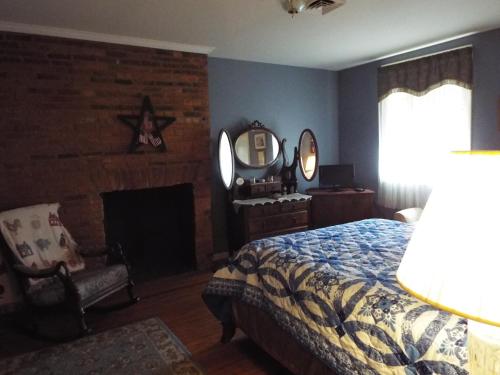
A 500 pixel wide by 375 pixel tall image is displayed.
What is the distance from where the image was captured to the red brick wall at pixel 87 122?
9.95ft

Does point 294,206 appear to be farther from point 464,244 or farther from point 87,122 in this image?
point 464,244

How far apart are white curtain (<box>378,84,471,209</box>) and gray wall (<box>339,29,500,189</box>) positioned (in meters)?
0.12

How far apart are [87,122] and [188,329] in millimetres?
2031

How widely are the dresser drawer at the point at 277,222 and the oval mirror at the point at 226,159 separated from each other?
515mm

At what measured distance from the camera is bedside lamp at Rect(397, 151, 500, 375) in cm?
69

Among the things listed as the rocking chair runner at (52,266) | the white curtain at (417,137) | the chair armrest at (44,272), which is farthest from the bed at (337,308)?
the white curtain at (417,137)

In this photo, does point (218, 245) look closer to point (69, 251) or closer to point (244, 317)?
point (69, 251)

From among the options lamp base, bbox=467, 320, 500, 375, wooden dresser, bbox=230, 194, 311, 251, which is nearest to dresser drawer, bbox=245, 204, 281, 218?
wooden dresser, bbox=230, 194, 311, 251

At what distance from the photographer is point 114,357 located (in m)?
2.40

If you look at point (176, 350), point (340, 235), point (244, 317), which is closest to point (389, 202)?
point (340, 235)

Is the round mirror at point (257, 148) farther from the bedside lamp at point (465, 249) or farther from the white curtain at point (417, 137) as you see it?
the bedside lamp at point (465, 249)

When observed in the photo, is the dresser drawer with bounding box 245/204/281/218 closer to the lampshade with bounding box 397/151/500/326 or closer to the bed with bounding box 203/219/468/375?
the bed with bounding box 203/219/468/375

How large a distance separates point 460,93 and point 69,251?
4054 millimetres

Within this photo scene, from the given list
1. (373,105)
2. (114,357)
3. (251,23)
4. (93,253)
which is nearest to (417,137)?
(373,105)
